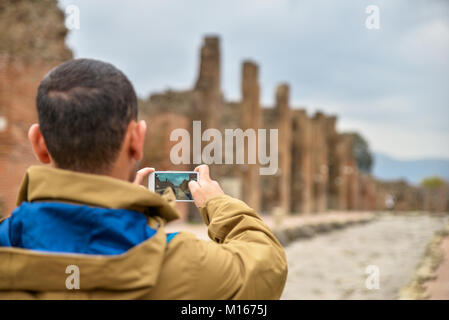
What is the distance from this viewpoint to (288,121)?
29.7 metres

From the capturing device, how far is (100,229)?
1.19m

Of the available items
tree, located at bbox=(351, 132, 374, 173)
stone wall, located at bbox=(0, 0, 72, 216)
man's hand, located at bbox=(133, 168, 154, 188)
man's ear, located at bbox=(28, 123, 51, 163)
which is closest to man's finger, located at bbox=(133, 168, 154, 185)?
man's hand, located at bbox=(133, 168, 154, 188)

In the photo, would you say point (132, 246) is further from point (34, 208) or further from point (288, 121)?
point (288, 121)

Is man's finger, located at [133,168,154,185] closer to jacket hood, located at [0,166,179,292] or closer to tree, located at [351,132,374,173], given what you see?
jacket hood, located at [0,166,179,292]

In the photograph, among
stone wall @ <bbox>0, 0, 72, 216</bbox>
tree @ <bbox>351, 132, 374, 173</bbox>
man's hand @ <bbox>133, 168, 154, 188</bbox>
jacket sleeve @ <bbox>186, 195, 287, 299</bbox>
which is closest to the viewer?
jacket sleeve @ <bbox>186, 195, 287, 299</bbox>

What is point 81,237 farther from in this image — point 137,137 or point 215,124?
point 215,124

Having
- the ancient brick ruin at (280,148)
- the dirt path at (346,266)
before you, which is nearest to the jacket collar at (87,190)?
the dirt path at (346,266)

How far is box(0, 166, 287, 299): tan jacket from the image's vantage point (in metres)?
1.17

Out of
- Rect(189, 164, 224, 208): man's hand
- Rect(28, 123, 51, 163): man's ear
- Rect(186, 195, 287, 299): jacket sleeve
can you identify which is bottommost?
Rect(186, 195, 287, 299): jacket sleeve

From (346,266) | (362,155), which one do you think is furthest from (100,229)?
(362,155)

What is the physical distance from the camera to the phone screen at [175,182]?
1.67m

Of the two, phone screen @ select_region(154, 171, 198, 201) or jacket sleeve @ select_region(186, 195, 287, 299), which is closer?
jacket sleeve @ select_region(186, 195, 287, 299)

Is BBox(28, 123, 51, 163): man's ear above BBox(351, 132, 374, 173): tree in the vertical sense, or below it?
above

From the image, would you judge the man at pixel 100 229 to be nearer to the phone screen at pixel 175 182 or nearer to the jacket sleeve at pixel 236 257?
the jacket sleeve at pixel 236 257
